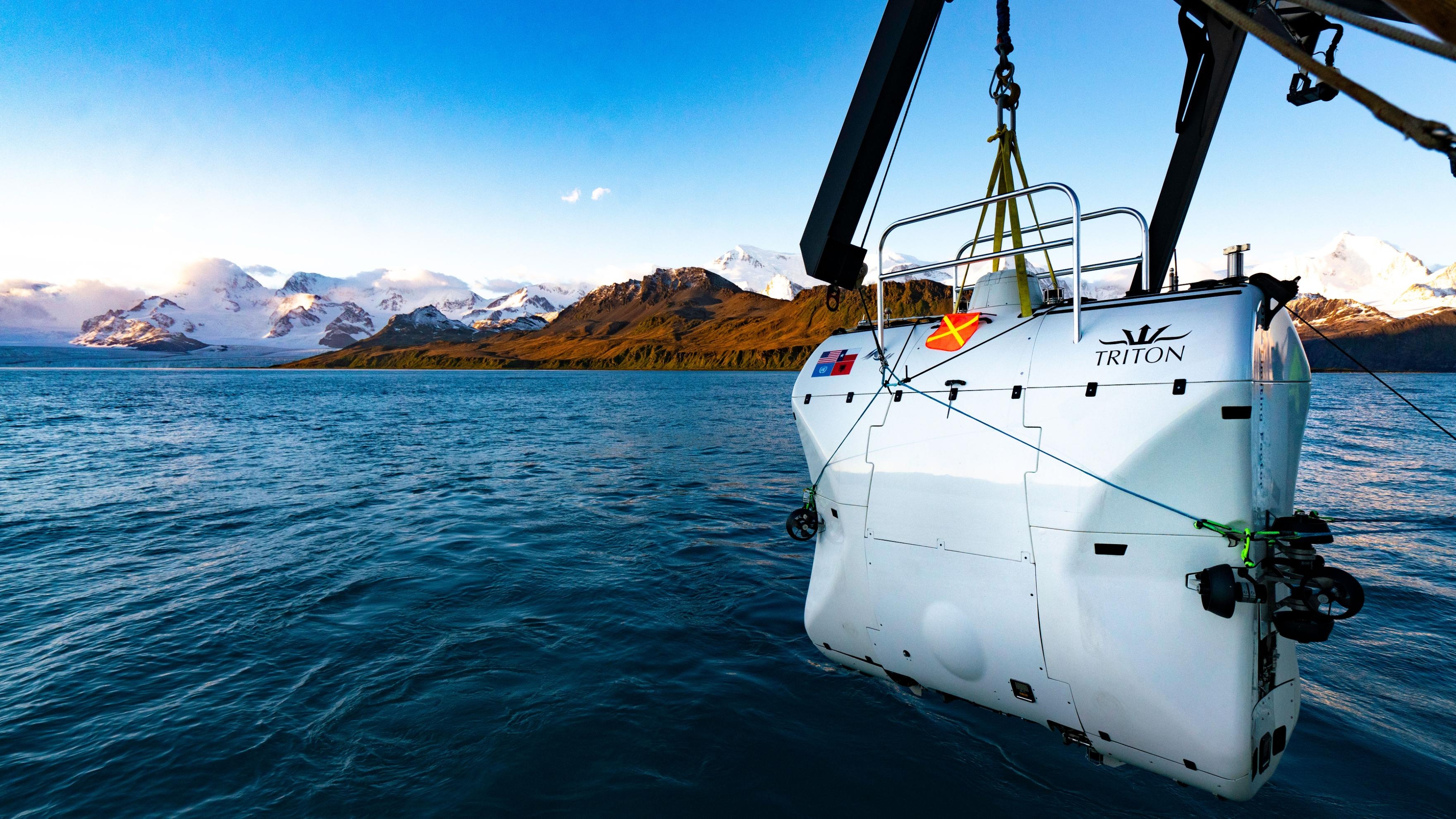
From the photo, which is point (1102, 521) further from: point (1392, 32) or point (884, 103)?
point (884, 103)

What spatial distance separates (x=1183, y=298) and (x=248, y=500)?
21.9 meters

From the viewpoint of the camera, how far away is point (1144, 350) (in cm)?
470

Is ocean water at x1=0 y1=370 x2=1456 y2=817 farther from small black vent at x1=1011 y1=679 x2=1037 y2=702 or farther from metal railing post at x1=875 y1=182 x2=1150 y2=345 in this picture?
metal railing post at x1=875 y1=182 x2=1150 y2=345

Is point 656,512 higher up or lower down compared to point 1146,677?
lower down

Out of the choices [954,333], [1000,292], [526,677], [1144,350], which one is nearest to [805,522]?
[954,333]

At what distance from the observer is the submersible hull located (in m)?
4.34

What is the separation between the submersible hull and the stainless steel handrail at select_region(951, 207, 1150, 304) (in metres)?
0.51

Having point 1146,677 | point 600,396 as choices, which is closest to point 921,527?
point 1146,677

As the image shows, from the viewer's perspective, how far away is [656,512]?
16188 mm

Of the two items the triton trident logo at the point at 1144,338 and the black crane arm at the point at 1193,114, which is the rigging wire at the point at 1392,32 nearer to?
the triton trident logo at the point at 1144,338

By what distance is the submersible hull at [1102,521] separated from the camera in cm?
434

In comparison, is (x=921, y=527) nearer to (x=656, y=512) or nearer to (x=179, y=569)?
(x=656, y=512)

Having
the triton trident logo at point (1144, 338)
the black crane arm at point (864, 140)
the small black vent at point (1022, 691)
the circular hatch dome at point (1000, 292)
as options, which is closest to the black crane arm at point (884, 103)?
the black crane arm at point (864, 140)

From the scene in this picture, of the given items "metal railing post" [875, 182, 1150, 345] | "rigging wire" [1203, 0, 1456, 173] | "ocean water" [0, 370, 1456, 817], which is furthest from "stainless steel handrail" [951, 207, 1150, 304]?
"ocean water" [0, 370, 1456, 817]
